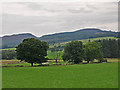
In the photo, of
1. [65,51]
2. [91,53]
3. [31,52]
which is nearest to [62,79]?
[31,52]

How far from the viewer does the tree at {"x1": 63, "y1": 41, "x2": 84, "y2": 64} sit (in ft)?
300

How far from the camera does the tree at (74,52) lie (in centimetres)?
9157

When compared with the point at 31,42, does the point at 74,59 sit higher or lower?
lower

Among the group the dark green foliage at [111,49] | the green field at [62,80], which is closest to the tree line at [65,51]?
the green field at [62,80]

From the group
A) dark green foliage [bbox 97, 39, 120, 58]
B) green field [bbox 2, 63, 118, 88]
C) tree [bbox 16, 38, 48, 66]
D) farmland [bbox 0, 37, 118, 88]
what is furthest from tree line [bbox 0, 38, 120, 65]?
dark green foliage [bbox 97, 39, 120, 58]

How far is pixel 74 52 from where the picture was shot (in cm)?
9206

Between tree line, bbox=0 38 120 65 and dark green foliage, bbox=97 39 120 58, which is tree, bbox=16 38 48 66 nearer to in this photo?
tree line, bbox=0 38 120 65

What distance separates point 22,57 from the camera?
76.5 m

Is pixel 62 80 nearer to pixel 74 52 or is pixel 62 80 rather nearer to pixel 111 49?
pixel 74 52

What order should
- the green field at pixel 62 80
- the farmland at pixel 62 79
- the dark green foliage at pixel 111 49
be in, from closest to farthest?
the green field at pixel 62 80 → the farmland at pixel 62 79 → the dark green foliage at pixel 111 49

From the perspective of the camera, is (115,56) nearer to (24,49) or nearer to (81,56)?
(81,56)

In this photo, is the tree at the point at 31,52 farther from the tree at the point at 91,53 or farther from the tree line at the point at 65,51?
the tree at the point at 91,53

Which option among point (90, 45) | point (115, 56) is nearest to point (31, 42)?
point (90, 45)

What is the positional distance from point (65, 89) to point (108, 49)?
138m
